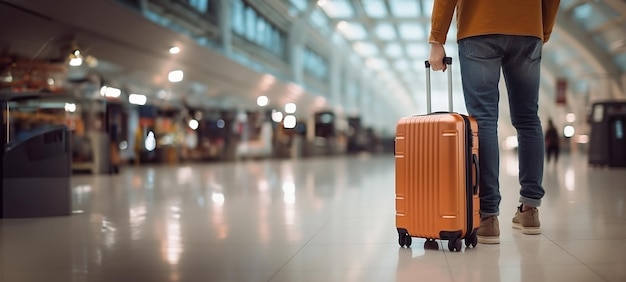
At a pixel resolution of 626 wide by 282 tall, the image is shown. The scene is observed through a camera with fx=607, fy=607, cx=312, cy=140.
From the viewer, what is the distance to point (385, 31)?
35.1 metres

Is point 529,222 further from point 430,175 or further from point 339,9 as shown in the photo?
point 339,9

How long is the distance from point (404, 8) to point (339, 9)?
189 inches

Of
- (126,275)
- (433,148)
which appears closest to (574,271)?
(433,148)

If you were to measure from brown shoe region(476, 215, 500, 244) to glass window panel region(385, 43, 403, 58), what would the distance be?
3512 cm

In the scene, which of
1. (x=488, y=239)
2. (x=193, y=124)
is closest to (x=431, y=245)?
(x=488, y=239)

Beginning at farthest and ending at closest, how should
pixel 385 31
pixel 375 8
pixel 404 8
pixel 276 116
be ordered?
pixel 385 31
pixel 276 116
pixel 375 8
pixel 404 8

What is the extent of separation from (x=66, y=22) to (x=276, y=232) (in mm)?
5633

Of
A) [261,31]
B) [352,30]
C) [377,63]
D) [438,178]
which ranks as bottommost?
[438,178]

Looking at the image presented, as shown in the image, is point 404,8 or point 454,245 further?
point 404,8

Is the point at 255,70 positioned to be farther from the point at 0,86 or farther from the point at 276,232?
the point at 276,232

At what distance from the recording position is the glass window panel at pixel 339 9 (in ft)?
78.6

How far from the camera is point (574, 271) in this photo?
2826mm

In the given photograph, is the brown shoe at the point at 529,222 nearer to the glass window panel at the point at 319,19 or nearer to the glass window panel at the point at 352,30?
the glass window panel at the point at 319,19

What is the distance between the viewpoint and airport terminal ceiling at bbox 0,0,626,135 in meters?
8.20
